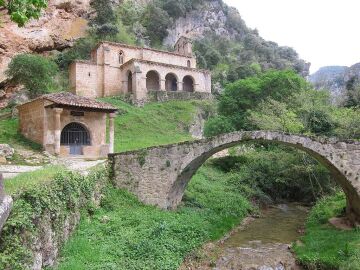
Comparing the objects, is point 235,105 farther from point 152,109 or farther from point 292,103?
point 152,109

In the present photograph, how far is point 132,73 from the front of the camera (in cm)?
4225

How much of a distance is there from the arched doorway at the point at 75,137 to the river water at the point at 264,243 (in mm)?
11647

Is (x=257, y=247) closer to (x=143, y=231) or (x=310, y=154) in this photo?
(x=310, y=154)

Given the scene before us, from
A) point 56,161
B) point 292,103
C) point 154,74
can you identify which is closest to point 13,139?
point 56,161

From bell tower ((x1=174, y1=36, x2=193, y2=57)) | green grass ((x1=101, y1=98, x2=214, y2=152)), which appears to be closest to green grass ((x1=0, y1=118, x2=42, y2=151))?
green grass ((x1=101, y1=98, x2=214, y2=152))

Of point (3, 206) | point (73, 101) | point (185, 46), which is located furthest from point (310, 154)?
point (185, 46)

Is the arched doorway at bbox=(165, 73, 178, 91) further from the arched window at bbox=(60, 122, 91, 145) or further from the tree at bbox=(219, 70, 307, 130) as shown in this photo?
the arched window at bbox=(60, 122, 91, 145)

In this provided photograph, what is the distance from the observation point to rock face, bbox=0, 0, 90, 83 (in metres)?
37.5

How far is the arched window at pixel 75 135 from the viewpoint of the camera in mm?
22750

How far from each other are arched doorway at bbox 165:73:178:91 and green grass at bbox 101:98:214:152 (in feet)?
25.0

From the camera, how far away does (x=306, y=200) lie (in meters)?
22.6

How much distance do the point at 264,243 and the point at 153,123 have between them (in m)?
22.4

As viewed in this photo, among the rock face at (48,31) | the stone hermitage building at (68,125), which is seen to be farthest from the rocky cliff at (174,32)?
the stone hermitage building at (68,125)

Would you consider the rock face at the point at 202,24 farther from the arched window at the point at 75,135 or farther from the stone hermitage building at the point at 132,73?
the arched window at the point at 75,135
